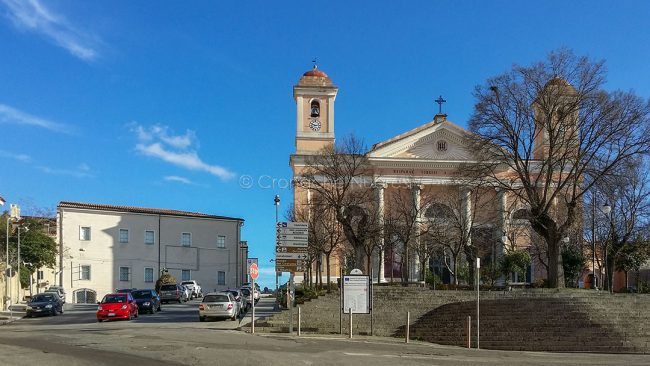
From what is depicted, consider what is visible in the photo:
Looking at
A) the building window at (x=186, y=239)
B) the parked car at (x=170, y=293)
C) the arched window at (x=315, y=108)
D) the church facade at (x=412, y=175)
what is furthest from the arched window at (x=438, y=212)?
the building window at (x=186, y=239)

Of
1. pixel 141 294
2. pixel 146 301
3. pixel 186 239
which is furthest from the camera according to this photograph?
pixel 186 239

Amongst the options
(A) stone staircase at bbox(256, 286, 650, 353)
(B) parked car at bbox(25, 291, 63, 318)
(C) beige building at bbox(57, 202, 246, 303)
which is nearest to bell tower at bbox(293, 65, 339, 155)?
(C) beige building at bbox(57, 202, 246, 303)

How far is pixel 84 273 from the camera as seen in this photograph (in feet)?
229

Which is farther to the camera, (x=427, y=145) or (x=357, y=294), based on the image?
(x=427, y=145)

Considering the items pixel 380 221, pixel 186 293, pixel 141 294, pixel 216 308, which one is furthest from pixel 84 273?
pixel 216 308

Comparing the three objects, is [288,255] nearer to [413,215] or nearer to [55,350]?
[55,350]

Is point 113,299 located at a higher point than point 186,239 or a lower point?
lower

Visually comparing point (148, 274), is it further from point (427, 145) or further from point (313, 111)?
point (427, 145)

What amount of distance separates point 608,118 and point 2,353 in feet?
95.1

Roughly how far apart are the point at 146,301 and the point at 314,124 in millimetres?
31299

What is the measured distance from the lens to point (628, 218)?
45.8 meters

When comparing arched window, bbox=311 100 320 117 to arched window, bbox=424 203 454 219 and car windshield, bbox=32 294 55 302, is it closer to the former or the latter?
arched window, bbox=424 203 454 219

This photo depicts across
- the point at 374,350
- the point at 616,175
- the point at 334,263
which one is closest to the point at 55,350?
the point at 374,350

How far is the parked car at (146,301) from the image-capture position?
41.6m
